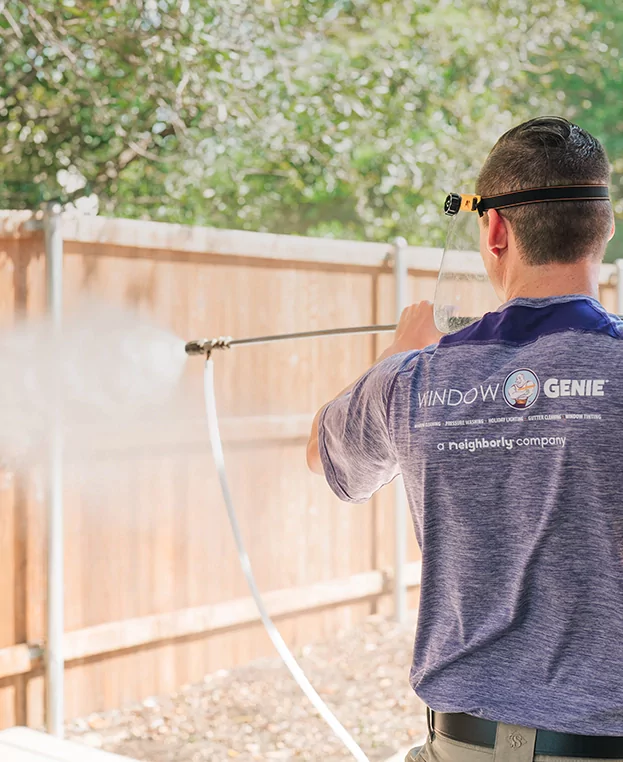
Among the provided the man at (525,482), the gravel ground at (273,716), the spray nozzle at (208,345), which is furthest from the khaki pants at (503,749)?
the gravel ground at (273,716)

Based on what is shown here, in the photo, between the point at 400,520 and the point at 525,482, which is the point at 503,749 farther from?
the point at 400,520

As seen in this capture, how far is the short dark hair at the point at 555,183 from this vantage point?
1.24 meters

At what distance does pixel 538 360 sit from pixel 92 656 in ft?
10.2

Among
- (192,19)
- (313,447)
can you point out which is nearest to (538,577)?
(313,447)

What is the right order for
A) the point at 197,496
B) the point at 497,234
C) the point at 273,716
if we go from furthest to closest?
1. the point at 197,496
2. the point at 273,716
3. the point at 497,234

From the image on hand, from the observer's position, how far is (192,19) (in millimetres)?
5770

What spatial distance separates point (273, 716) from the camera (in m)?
4.02

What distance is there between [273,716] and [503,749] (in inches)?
117

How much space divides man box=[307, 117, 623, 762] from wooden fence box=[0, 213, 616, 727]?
261 cm

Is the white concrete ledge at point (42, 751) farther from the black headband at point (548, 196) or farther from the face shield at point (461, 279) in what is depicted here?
the black headband at point (548, 196)

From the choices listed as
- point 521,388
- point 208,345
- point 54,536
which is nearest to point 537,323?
point 521,388

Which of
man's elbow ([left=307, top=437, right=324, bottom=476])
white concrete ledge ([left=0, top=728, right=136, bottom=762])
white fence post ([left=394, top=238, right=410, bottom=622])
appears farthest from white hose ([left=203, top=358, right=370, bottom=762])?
white fence post ([left=394, top=238, right=410, bottom=622])

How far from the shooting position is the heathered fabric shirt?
44.6 inches

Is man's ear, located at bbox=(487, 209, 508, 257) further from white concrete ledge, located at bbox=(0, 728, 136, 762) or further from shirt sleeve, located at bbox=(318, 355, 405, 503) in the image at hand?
white concrete ledge, located at bbox=(0, 728, 136, 762)
